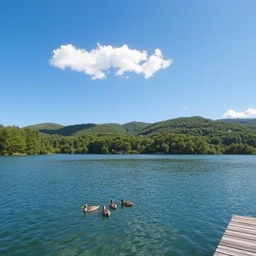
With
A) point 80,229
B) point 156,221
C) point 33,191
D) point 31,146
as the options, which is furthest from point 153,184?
point 31,146

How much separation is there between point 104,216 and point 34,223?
6777 mm

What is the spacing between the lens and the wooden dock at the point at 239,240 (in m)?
15.6

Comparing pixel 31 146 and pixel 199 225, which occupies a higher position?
pixel 31 146

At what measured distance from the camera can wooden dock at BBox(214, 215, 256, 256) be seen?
51.1 ft

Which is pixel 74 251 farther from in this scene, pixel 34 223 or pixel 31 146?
pixel 31 146

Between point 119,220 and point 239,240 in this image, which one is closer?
point 239,240

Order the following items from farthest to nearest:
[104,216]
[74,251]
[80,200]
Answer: [80,200]
[104,216]
[74,251]

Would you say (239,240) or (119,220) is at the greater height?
(239,240)

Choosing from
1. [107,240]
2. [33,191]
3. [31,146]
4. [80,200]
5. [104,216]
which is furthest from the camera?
[31,146]

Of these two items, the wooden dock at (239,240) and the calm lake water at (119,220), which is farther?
the calm lake water at (119,220)

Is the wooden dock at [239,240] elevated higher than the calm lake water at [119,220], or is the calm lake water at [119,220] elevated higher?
the wooden dock at [239,240]

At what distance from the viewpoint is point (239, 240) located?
1725cm

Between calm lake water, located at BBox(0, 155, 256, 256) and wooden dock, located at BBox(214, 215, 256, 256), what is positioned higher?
wooden dock, located at BBox(214, 215, 256, 256)

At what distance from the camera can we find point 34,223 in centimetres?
2617
